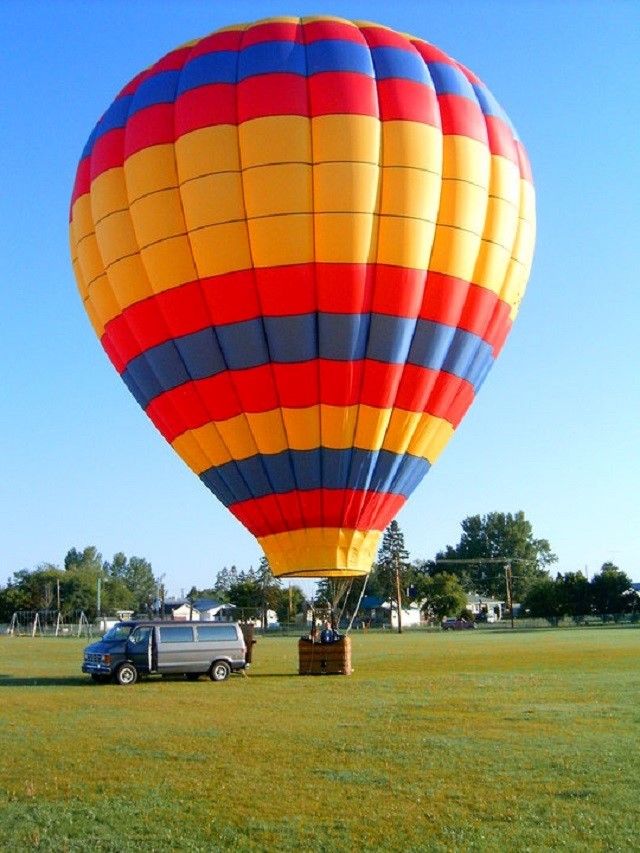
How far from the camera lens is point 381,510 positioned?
56.9 feet

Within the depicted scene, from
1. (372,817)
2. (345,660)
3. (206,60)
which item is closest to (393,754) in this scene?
(372,817)

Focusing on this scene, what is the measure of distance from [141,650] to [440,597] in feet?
220

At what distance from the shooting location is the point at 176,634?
19.8 meters

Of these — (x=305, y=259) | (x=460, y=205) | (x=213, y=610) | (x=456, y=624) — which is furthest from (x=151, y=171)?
(x=213, y=610)

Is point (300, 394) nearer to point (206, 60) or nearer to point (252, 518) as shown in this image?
point (252, 518)

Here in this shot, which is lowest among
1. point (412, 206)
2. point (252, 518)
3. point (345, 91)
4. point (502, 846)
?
point (502, 846)

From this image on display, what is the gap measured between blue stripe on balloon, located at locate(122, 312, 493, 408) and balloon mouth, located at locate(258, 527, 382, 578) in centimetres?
308

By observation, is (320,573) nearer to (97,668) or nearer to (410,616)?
(97,668)

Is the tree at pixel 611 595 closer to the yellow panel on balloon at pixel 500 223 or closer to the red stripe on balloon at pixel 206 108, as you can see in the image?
the yellow panel on balloon at pixel 500 223

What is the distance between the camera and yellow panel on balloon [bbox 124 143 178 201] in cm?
1631

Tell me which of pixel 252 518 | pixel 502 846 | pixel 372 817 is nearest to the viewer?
pixel 502 846

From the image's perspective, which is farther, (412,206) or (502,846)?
(412,206)

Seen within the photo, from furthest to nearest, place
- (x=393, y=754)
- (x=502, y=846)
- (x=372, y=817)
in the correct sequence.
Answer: (x=393, y=754), (x=372, y=817), (x=502, y=846)

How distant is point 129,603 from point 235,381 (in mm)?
110084
